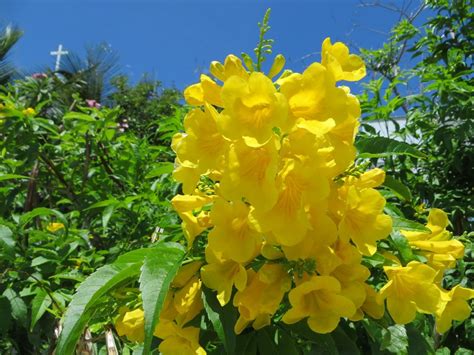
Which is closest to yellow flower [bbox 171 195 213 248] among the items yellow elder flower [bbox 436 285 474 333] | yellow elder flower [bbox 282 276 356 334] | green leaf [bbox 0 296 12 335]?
yellow elder flower [bbox 282 276 356 334]

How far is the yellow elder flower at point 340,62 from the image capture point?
840 millimetres

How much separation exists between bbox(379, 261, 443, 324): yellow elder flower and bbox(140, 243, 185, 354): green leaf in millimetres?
364

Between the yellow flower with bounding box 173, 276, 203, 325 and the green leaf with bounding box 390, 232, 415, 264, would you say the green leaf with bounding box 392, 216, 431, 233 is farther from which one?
the yellow flower with bounding box 173, 276, 203, 325

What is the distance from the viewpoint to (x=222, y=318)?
835 mm

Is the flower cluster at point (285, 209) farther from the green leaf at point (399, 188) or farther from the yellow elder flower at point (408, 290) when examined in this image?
the green leaf at point (399, 188)

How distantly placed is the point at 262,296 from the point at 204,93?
374mm

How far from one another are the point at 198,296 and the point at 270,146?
32cm

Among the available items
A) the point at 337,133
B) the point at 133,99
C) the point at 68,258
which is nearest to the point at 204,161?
the point at 337,133

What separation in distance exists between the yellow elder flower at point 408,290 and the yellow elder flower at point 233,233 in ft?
0.82

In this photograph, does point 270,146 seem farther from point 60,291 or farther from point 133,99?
point 133,99

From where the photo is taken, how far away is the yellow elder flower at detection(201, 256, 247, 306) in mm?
823

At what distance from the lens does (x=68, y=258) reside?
6.60 feet

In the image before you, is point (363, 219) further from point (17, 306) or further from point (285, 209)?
point (17, 306)

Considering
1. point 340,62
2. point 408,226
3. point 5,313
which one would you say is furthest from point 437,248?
point 5,313
